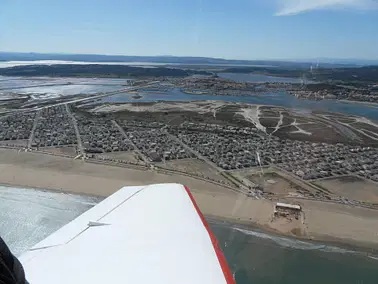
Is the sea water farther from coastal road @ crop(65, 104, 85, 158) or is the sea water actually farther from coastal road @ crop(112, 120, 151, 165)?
coastal road @ crop(65, 104, 85, 158)

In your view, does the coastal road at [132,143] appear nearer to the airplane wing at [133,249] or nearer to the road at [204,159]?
the road at [204,159]

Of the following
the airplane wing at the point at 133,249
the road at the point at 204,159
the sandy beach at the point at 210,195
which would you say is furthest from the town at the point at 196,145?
the airplane wing at the point at 133,249

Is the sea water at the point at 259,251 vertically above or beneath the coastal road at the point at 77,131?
beneath

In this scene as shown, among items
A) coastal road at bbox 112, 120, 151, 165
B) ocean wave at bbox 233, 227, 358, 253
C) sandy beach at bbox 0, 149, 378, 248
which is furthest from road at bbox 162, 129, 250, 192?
ocean wave at bbox 233, 227, 358, 253

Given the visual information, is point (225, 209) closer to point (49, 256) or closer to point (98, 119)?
point (49, 256)

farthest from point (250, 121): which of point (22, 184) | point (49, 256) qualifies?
point (49, 256)
